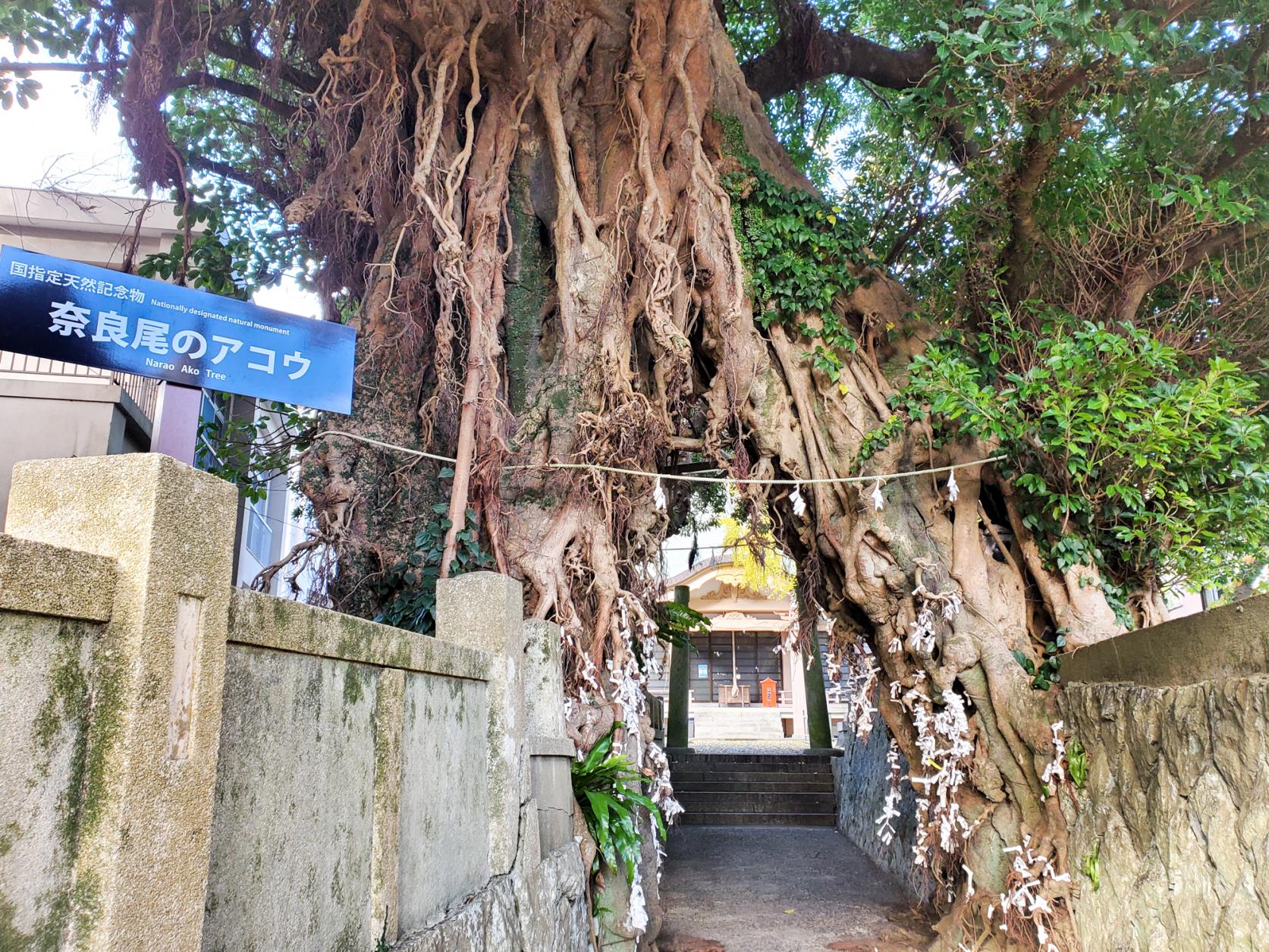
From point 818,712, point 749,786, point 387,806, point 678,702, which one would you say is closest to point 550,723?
point 387,806

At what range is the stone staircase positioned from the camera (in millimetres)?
12172

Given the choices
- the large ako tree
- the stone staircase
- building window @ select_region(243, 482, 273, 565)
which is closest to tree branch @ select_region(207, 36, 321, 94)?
the large ako tree

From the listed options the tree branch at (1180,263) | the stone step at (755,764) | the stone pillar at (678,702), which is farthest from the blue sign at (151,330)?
the stone pillar at (678,702)

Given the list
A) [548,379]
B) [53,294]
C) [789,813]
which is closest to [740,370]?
[548,379]

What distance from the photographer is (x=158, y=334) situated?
291 cm

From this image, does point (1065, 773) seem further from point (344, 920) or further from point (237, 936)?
point (237, 936)

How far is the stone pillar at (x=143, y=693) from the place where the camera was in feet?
4.99

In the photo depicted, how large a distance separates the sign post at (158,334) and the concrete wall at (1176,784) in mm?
3947

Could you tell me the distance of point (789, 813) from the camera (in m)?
12.3

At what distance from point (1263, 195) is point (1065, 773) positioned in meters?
3.79

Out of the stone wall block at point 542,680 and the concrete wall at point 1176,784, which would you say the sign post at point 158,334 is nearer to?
the stone wall block at point 542,680

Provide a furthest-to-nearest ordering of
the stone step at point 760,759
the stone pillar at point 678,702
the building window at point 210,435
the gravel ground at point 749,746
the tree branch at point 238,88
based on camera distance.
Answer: the stone pillar at point 678,702 → the gravel ground at point 749,746 → the stone step at point 760,759 → the building window at point 210,435 → the tree branch at point 238,88

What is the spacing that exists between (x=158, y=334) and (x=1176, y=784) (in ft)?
15.4

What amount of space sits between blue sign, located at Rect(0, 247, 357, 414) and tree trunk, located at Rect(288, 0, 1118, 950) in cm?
180
